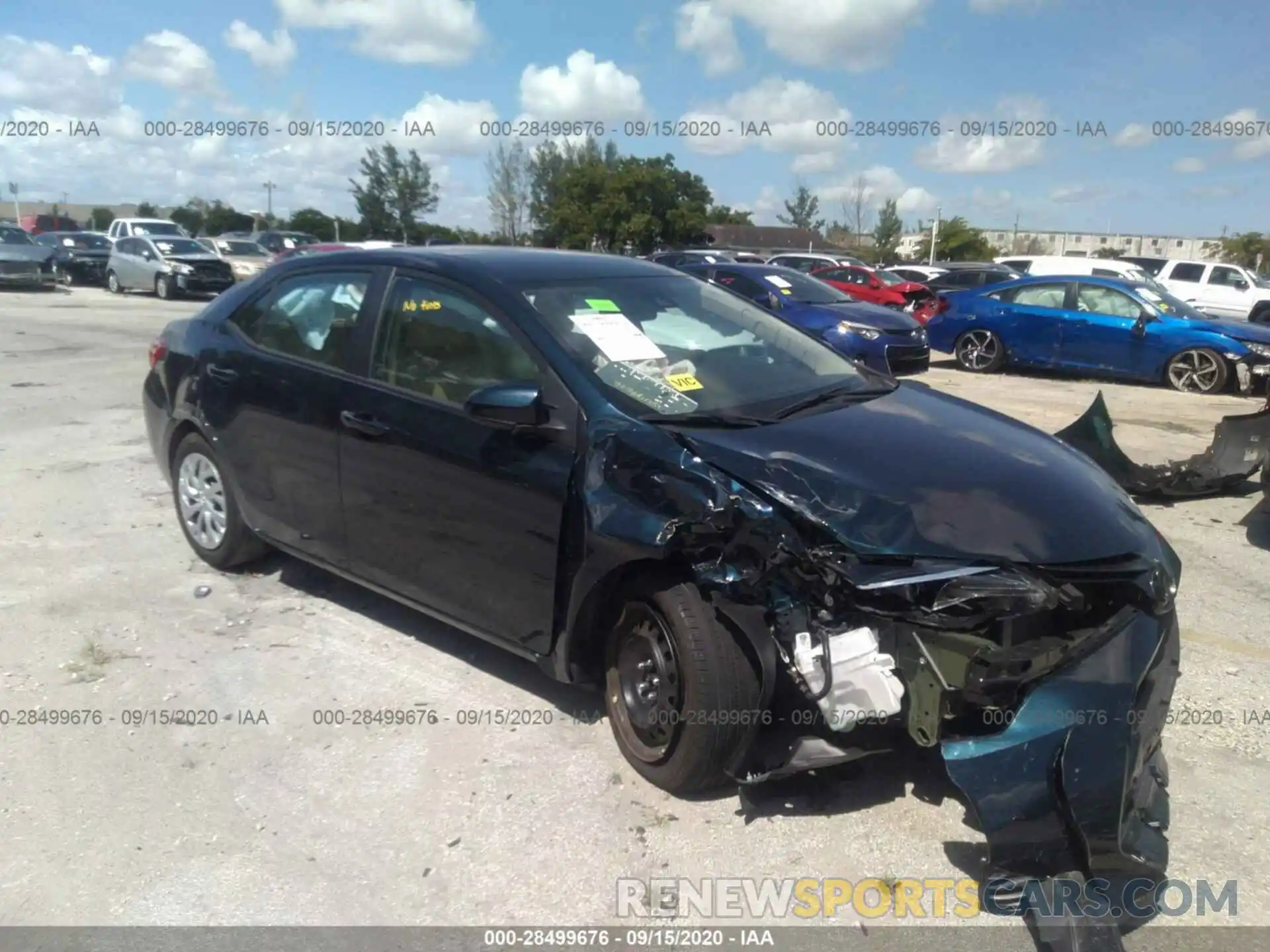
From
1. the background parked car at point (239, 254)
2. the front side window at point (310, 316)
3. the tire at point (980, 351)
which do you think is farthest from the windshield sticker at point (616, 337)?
the background parked car at point (239, 254)

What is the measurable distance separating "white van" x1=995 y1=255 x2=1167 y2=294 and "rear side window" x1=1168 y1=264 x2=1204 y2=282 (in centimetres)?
74

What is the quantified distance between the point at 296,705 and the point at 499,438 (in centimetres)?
139

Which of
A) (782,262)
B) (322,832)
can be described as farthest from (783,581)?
A: (782,262)

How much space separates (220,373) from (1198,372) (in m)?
11.9

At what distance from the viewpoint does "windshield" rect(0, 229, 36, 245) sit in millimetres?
25797

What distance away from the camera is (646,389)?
367 centimetres

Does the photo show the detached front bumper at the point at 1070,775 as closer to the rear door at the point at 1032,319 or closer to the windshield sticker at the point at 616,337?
the windshield sticker at the point at 616,337

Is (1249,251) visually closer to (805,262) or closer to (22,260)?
(805,262)

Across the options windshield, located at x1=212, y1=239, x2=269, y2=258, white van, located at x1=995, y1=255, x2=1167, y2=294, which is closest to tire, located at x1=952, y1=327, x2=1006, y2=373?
white van, located at x1=995, y1=255, x2=1167, y2=294

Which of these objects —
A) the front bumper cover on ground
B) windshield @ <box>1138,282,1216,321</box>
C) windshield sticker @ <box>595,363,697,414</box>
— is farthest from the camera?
windshield @ <box>1138,282,1216,321</box>

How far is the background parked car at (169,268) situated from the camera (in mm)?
24516

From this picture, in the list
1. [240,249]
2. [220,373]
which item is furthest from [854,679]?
[240,249]

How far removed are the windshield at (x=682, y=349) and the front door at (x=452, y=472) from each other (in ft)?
0.73

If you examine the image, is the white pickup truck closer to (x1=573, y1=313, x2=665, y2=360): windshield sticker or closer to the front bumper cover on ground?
the front bumper cover on ground
